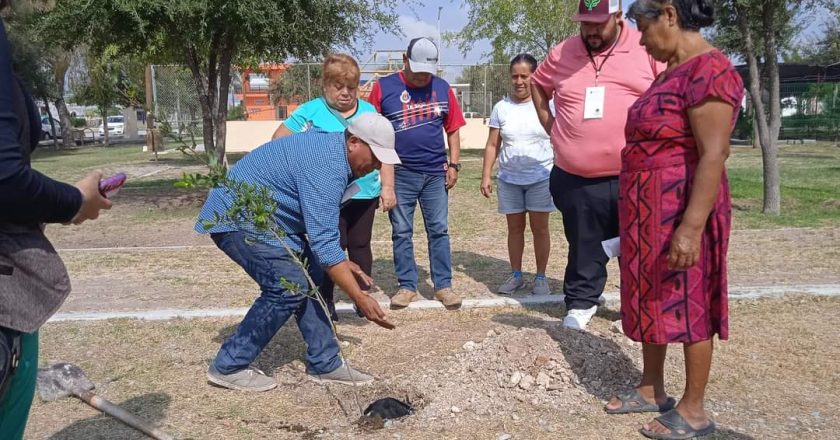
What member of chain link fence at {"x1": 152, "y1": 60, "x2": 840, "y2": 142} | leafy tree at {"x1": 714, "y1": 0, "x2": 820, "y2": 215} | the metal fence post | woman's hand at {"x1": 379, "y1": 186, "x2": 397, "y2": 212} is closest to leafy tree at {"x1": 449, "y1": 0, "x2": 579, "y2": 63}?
chain link fence at {"x1": 152, "y1": 60, "x2": 840, "y2": 142}

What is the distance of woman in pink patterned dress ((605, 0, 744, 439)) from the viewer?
3.05m

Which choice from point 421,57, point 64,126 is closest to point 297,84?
point 64,126

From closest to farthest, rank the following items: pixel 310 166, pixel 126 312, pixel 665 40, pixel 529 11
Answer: pixel 665 40 → pixel 310 166 → pixel 126 312 → pixel 529 11

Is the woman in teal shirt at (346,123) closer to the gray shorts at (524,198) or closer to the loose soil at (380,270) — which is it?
the loose soil at (380,270)

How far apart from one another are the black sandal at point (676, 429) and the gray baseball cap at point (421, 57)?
119 inches

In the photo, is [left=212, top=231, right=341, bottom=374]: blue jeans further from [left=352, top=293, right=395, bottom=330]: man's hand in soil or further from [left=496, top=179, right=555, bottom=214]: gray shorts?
[left=496, top=179, right=555, bottom=214]: gray shorts

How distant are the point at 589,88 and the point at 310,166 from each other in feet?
6.22

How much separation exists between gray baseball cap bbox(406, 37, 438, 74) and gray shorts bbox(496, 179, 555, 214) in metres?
1.27

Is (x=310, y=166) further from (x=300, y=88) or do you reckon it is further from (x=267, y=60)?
(x=300, y=88)

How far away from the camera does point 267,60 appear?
13.4 m

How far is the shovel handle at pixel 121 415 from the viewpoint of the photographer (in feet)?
11.7

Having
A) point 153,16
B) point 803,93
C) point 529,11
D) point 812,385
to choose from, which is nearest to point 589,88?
point 812,385

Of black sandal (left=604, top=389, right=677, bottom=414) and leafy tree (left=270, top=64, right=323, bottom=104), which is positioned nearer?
black sandal (left=604, top=389, right=677, bottom=414)

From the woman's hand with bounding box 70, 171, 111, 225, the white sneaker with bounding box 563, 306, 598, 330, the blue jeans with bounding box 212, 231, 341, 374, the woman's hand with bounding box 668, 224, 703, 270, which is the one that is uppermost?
the woman's hand with bounding box 70, 171, 111, 225
